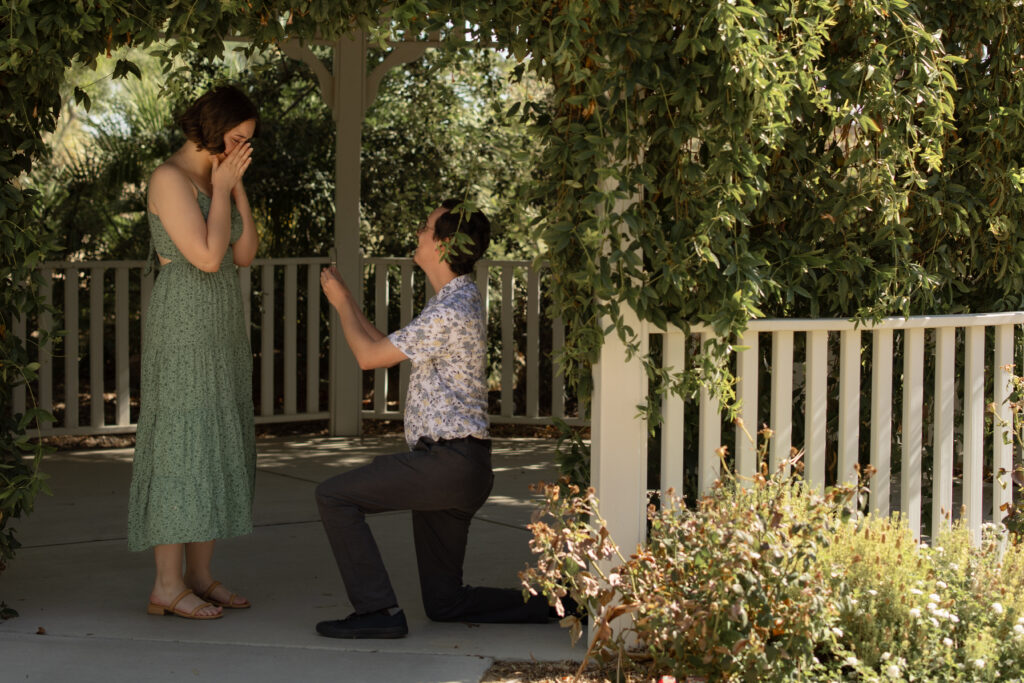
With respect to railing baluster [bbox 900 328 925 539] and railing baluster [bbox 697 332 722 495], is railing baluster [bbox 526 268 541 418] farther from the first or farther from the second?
railing baluster [bbox 697 332 722 495]

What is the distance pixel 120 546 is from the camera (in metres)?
Result: 5.30

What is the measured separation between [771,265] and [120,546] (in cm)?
305

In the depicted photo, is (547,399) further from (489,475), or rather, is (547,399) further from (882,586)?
(882,586)

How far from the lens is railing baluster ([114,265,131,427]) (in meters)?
7.66

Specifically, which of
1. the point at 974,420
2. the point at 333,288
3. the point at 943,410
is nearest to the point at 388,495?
the point at 333,288

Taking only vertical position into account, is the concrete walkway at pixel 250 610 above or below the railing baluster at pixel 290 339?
below

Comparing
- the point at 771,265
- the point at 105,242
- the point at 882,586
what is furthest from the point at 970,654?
the point at 105,242

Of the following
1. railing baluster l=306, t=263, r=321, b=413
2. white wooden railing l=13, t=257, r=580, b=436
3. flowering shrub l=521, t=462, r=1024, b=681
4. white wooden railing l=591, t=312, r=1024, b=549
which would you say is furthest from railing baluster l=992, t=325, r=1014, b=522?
railing baluster l=306, t=263, r=321, b=413

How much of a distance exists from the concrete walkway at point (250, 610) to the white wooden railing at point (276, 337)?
1098mm

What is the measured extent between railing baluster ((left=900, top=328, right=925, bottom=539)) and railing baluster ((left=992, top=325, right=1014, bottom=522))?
1.47 ft

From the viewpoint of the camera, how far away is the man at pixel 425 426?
3920 millimetres

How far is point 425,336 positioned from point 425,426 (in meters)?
0.30

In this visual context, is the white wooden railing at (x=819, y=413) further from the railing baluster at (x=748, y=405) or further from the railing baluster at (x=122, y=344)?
the railing baluster at (x=122, y=344)

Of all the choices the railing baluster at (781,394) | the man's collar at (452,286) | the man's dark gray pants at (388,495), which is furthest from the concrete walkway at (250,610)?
the man's collar at (452,286)
